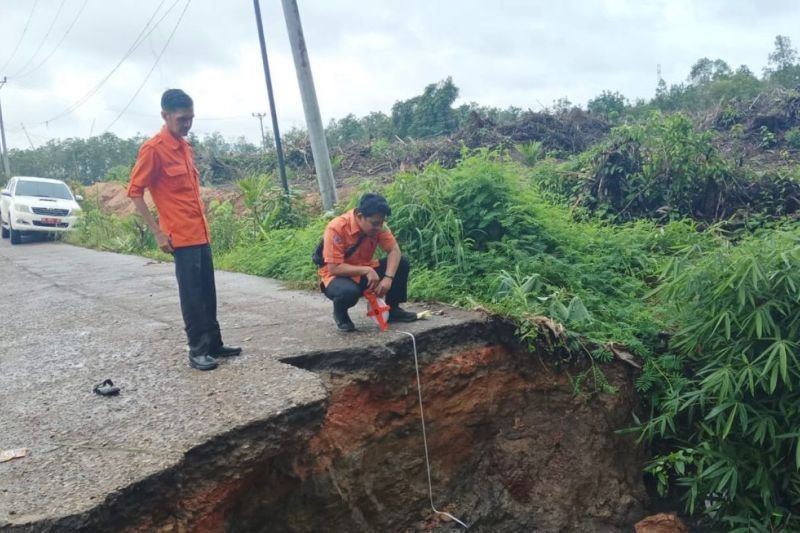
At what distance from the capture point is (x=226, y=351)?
4.48 meters

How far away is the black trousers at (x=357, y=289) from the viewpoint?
15.1 feet

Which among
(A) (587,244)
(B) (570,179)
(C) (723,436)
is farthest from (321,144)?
(C) (723,436)

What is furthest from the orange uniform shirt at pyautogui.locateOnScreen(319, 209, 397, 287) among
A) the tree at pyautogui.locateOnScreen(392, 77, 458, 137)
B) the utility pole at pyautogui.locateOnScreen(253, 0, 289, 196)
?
the tree at pyautogui.locateOnScreen(392, 77, 458, 137)

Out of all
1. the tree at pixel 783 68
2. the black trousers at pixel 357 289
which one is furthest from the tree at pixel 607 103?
the black trousers at pixel 357 289

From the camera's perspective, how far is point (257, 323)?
5.58m

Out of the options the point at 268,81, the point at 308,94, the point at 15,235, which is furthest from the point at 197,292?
the point at 15,235

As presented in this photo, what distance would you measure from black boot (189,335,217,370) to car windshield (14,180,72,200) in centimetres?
1434

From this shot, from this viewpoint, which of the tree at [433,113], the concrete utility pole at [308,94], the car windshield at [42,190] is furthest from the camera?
the tree at [433,113]

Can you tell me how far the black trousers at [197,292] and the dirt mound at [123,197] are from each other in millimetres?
10262

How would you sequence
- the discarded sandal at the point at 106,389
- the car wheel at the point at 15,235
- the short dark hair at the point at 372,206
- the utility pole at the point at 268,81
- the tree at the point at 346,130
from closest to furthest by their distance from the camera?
the discarded sandal at the point at 106,389 → the short dark hair at the point at 372,206 → the utility pole at the point at 268,81 → the car wheel at the point at 15,235 → the tree at the point at 346,130

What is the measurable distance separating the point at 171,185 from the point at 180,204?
124 mm

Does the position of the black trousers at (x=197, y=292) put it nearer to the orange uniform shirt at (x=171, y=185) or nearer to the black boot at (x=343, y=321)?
the orange uniform shirt at (x=171, y=185)

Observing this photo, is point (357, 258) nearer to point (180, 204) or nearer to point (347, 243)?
point (347, 243)

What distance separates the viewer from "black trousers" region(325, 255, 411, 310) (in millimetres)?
4609
